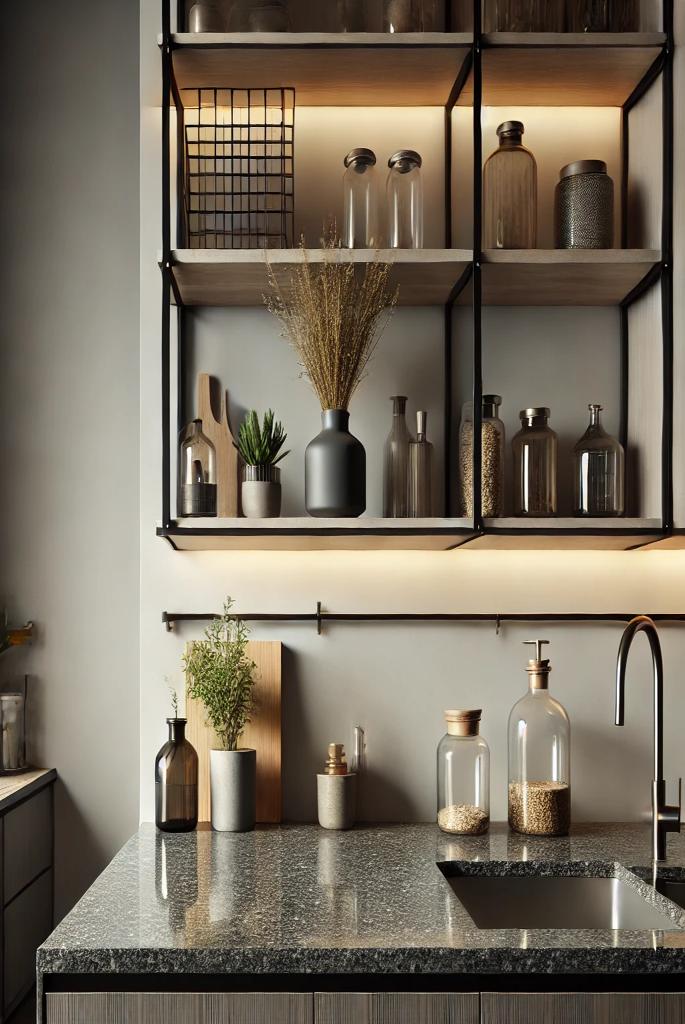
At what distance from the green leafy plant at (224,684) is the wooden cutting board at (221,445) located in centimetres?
26

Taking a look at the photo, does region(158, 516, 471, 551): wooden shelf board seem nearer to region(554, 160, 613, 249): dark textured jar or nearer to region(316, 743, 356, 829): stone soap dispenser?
region(316, 743, 356, 829): stone soap dispenser

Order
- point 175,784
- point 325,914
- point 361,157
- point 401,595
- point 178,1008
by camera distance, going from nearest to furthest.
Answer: point 178,1008 → point 325,914 → point 175,784 → point 361,157 → point 401,595

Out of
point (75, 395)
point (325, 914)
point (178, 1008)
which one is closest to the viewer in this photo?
point (178, 1008)

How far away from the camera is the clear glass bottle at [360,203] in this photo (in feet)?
6.63

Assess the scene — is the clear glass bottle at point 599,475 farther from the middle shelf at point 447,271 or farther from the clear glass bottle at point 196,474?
the clear glass bottle at point 196,474

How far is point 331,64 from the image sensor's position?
1.94 meters

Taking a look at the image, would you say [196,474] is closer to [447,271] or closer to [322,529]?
[322,529]

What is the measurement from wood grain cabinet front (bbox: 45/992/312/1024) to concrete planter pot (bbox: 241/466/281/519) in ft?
2.87

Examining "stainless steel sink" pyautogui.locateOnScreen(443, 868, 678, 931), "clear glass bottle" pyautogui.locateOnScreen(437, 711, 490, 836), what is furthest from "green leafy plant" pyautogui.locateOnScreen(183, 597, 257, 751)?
"stainless steel sink" pyautogui.locateOnScreen(443, 868, 678, 931)

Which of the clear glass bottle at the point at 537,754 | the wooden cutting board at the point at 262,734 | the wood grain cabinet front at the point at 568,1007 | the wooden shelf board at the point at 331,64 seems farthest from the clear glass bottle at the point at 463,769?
the wooden shelf board at the point at 331,64

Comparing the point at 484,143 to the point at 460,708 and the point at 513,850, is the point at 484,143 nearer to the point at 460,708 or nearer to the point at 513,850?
the point at 460,708

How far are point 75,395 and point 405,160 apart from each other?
96 centimetres

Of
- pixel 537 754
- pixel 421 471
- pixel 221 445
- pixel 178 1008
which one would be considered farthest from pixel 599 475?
pixel 178 1008

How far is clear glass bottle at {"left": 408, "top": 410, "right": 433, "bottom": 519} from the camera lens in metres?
2.00
